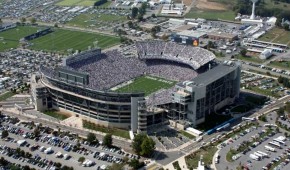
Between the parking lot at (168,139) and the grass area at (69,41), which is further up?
the grass area at (69,41)

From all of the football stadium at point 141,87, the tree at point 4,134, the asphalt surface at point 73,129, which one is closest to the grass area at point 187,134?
the football stadium at point 141,87

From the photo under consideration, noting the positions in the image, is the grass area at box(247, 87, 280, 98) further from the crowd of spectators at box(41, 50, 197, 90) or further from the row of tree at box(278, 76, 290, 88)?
the crowd of spectators at box(41, 50, 197, 90)

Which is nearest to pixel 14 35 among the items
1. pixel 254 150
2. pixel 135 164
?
pixel 135 164

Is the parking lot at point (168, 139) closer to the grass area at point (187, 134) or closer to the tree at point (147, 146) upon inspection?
the grass area at point (187, 134)

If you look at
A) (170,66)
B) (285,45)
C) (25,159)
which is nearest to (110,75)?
(170,66)

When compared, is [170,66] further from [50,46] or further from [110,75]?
[50,46]
